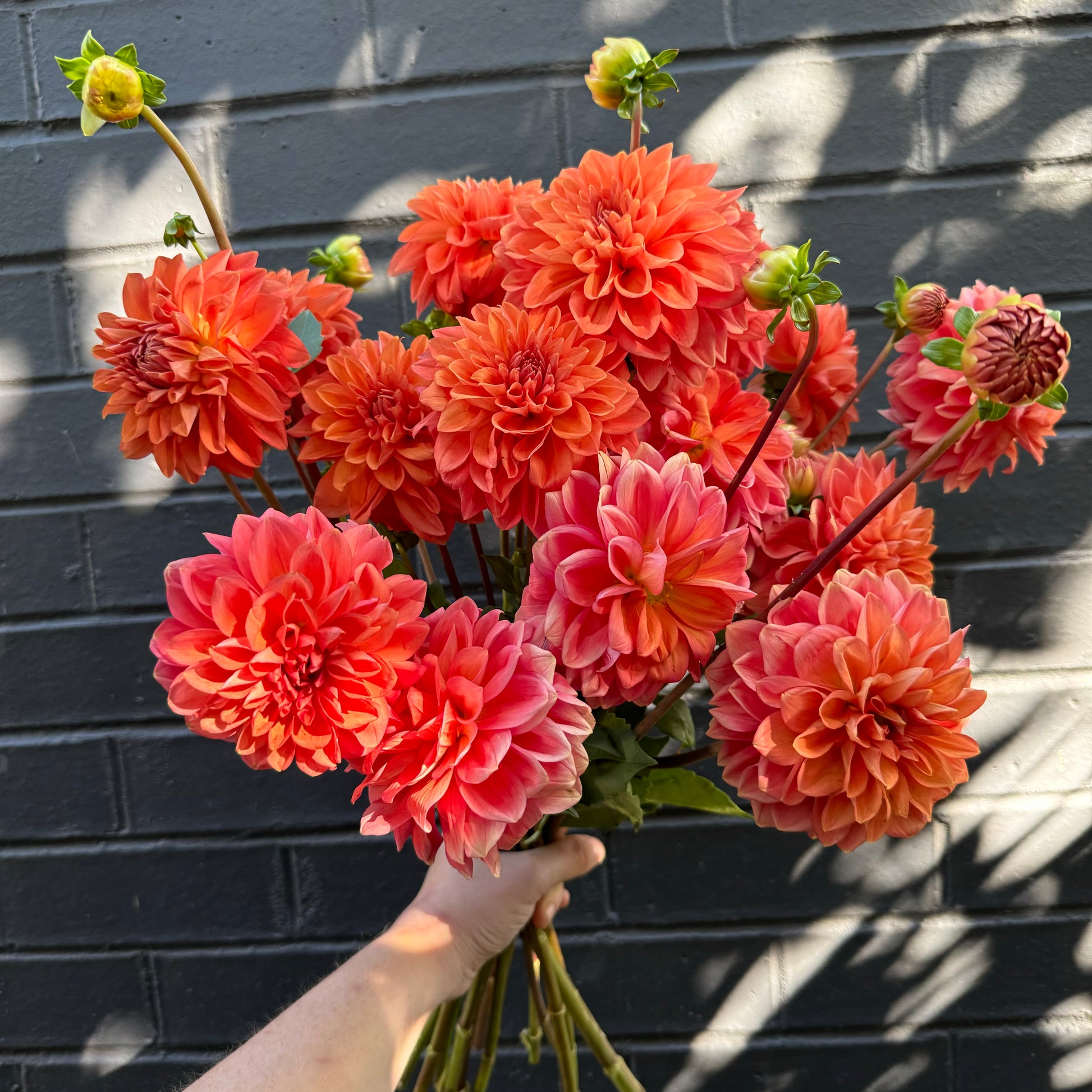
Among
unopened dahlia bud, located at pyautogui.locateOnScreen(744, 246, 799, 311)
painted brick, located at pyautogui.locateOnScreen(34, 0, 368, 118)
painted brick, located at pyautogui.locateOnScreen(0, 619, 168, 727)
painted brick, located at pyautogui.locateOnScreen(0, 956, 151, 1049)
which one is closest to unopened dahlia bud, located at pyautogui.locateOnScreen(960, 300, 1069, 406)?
unopened dahlia bud, located at pyautogui.locateOnScreen(744, 246, 799, 311)

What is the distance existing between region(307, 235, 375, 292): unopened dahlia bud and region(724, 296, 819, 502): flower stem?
0.39 m

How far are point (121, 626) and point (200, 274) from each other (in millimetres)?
700

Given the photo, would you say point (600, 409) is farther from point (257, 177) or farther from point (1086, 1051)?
point (1086, 1051)

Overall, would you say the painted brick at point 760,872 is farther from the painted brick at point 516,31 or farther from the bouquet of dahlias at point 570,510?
the painted brick at point 516,31

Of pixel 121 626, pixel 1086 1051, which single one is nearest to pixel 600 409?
pixel 121 626

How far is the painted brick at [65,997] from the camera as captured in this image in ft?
3.71

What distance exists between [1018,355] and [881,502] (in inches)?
4.2

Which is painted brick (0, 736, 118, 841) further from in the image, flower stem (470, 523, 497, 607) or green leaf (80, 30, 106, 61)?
green leaf (80, 30, 106, 61)

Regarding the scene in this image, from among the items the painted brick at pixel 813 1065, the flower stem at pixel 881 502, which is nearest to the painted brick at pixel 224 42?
the flower stem at pixel 881 502

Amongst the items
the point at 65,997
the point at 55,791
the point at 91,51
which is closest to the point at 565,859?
the point at 91,51

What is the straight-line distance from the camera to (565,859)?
2.31ft

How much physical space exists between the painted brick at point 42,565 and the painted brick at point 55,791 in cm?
19

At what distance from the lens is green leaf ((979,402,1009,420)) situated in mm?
441

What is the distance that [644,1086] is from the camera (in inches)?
43.4
